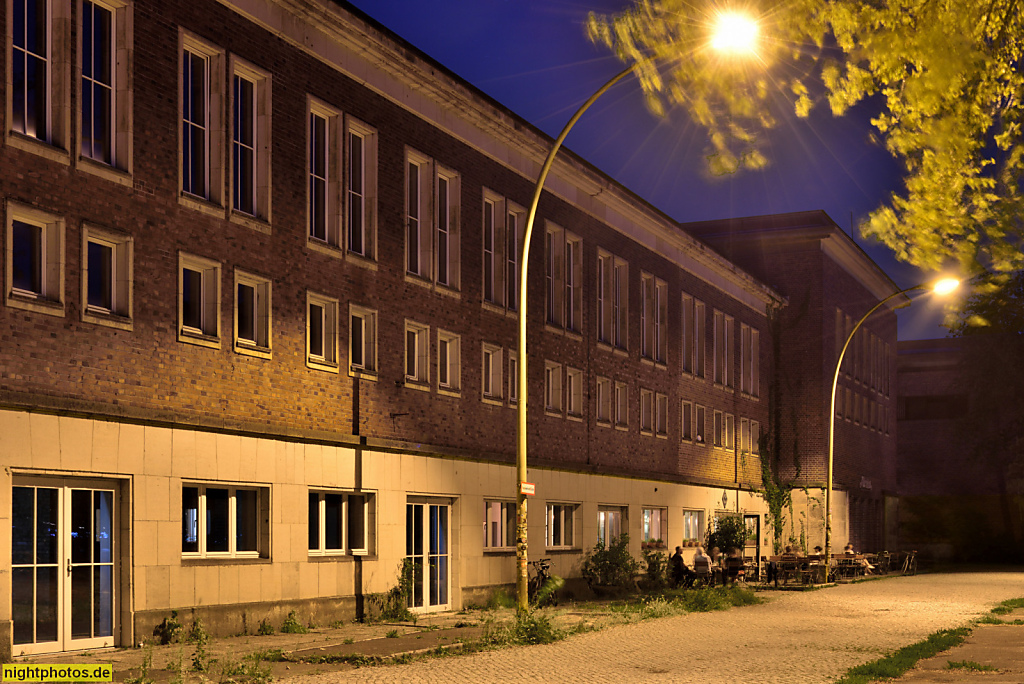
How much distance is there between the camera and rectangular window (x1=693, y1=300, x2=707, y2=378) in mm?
44875

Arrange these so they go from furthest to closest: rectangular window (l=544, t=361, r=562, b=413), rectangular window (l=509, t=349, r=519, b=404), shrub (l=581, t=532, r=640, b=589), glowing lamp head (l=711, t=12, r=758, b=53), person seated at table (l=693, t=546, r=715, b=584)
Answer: person seated at table (l=693, t=546, r=715, b=584), shrub (l=581, t=532, r=640, b=589), rectangular window (l=544, t=361, r=562, b=413), rectangular window (l=509, t=349, r=519, b=404), glowing lamp head (l=711, t=12, r=758, b=53)

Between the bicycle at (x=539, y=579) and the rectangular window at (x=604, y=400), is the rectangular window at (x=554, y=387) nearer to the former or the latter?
the rectangular window at (x=604, y=400)

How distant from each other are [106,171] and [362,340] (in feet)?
24.8

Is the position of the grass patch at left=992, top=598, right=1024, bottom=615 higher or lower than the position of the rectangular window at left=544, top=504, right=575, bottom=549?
lower

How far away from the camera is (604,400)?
3697 centimetres

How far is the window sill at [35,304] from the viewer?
54.9 ft

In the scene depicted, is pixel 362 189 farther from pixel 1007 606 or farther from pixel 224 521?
pixel 1007 606

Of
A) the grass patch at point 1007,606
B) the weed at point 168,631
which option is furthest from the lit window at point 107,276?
the grass patch at point 1007,606

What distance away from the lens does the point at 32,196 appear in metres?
17.3

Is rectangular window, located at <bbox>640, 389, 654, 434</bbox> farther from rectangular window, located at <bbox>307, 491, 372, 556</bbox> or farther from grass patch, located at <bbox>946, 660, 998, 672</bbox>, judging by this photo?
grass patch, located at <bbox>946, 660, 998, 672</bbox>

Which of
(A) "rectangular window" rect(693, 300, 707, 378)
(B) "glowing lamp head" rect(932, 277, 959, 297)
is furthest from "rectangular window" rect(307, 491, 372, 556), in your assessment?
(A) "rectangular window" rect(693, 300, 707, 378)

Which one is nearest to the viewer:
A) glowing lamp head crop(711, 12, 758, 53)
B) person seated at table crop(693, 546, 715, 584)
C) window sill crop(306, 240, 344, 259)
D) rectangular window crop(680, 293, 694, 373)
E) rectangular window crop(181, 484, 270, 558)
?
glowing lamp head crop(711, 12, 758, 53)

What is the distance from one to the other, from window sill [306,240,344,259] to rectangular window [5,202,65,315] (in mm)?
6058

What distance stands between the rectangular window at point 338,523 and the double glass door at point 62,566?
17.9 ft
